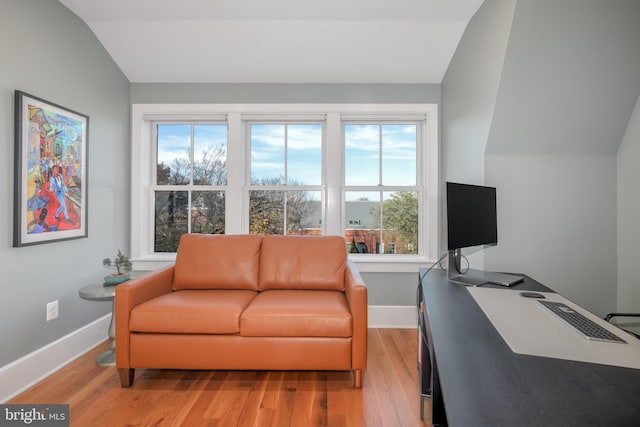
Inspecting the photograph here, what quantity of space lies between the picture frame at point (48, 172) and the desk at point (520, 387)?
94.9 inches

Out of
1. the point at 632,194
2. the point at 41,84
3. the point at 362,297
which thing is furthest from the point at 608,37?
the point at 41,84

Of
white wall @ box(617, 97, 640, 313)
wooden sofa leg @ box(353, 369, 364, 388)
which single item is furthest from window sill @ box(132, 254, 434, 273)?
white wall @ box(617, 97, 640, 313)

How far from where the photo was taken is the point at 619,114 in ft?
6.88

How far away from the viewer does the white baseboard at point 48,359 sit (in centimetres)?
195

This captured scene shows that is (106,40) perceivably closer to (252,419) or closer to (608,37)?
(252,419)

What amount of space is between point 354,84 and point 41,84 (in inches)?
92.3

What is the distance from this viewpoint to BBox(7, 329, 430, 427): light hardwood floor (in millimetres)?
1741

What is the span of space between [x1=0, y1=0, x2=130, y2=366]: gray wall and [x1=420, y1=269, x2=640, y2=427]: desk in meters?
2.40

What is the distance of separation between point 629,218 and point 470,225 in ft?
3.83

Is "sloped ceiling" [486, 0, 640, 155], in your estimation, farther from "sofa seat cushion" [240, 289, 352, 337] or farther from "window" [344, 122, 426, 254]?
"sofa seat cushion" [240, 289, 352, 337]

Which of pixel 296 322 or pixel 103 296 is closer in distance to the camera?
pixel 296 322

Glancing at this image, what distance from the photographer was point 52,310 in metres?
2.28

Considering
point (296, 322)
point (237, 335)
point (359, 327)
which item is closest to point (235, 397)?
point (237, 335)

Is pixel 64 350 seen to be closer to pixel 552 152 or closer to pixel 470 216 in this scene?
Result: pixel 470 216
